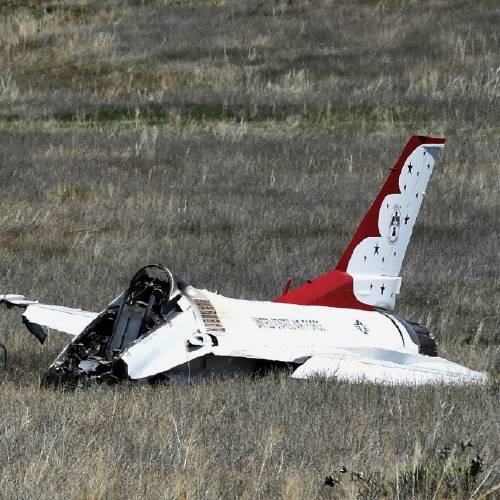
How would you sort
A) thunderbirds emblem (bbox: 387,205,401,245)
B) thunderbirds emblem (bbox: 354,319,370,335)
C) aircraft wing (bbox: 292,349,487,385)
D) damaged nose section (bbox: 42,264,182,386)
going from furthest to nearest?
thunderbirds emblem (bbox: 387,205,401,245) < thunderbirds emblem (bbox: 354,319,370,335) < aircraft wing (bbox: 292,349,487,385) < damaged nose section (bbox: 42,264,182,386)

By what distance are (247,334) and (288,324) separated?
519 millimetres

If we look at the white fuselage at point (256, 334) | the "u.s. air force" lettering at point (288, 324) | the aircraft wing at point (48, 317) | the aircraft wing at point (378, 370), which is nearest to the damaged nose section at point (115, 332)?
the white fuselage at point (256, 334)

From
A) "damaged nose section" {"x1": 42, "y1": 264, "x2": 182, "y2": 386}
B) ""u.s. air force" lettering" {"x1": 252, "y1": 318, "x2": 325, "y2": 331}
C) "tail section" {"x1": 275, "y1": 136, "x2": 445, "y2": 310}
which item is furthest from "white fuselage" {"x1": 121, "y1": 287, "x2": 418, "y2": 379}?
"tail section" {"x1": 275, "y1": 136, "x2": 445, "y2": 310}

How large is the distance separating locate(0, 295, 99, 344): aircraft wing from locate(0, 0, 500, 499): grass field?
37 cm

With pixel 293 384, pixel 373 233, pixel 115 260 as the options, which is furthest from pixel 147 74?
pixel 293 384

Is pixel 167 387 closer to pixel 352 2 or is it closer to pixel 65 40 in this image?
pixel 65 40

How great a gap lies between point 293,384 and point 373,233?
2578 mm

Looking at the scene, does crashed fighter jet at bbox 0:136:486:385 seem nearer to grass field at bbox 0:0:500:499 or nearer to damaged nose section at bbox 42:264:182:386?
damaged nose section at bbox 42:264:182:386

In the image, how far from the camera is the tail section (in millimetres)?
10273

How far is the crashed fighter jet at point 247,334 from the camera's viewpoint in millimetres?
8359

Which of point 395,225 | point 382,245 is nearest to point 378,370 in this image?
point 382,245

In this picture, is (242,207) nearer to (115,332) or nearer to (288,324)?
(288,324)

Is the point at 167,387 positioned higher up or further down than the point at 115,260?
higher up

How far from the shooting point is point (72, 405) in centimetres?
773
